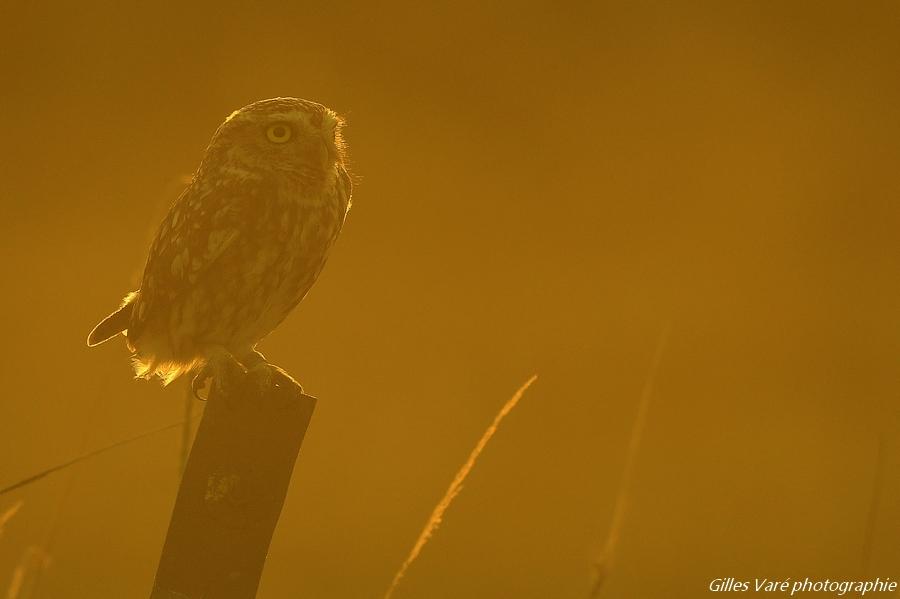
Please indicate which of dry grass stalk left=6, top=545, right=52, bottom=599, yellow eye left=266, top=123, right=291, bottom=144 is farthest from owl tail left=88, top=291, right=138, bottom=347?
dry grass stalk left=6, top=545, right=52, bottom=599

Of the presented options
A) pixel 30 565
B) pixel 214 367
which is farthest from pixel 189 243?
pixel 30 565

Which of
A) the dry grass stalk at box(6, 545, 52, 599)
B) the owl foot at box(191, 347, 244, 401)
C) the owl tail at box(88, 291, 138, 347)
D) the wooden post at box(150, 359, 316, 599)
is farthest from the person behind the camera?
the owl tail at box(88, 291, 138, 347)

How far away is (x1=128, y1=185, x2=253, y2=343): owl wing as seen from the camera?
251 centimetres

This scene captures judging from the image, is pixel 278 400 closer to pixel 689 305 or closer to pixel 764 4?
pixel 689 305

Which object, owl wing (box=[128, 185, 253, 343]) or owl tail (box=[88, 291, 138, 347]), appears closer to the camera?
owl wing (box=[128, 185, 253, 343])

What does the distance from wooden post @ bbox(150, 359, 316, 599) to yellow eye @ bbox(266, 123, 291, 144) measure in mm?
773

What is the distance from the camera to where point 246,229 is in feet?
8.23

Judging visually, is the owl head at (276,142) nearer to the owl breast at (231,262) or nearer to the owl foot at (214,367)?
the owl breast at (231,262)

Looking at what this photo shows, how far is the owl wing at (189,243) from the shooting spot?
2.51m

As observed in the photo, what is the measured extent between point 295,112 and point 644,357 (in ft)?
26.1

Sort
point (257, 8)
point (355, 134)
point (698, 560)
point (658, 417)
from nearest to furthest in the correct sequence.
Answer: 1. point (698, 560)
2. point (658, 417)
3. point (355, 134)
4. point (257, 8)

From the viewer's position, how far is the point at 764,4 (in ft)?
53.8

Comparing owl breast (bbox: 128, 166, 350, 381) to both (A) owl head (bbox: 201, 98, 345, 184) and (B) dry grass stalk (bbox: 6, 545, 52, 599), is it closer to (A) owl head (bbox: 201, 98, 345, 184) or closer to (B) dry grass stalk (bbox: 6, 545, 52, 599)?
(A) owl head (bbox: 201, 98, 345, 184)

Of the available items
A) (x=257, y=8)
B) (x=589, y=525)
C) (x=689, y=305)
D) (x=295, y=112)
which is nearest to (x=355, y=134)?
(x=257, y=8)
